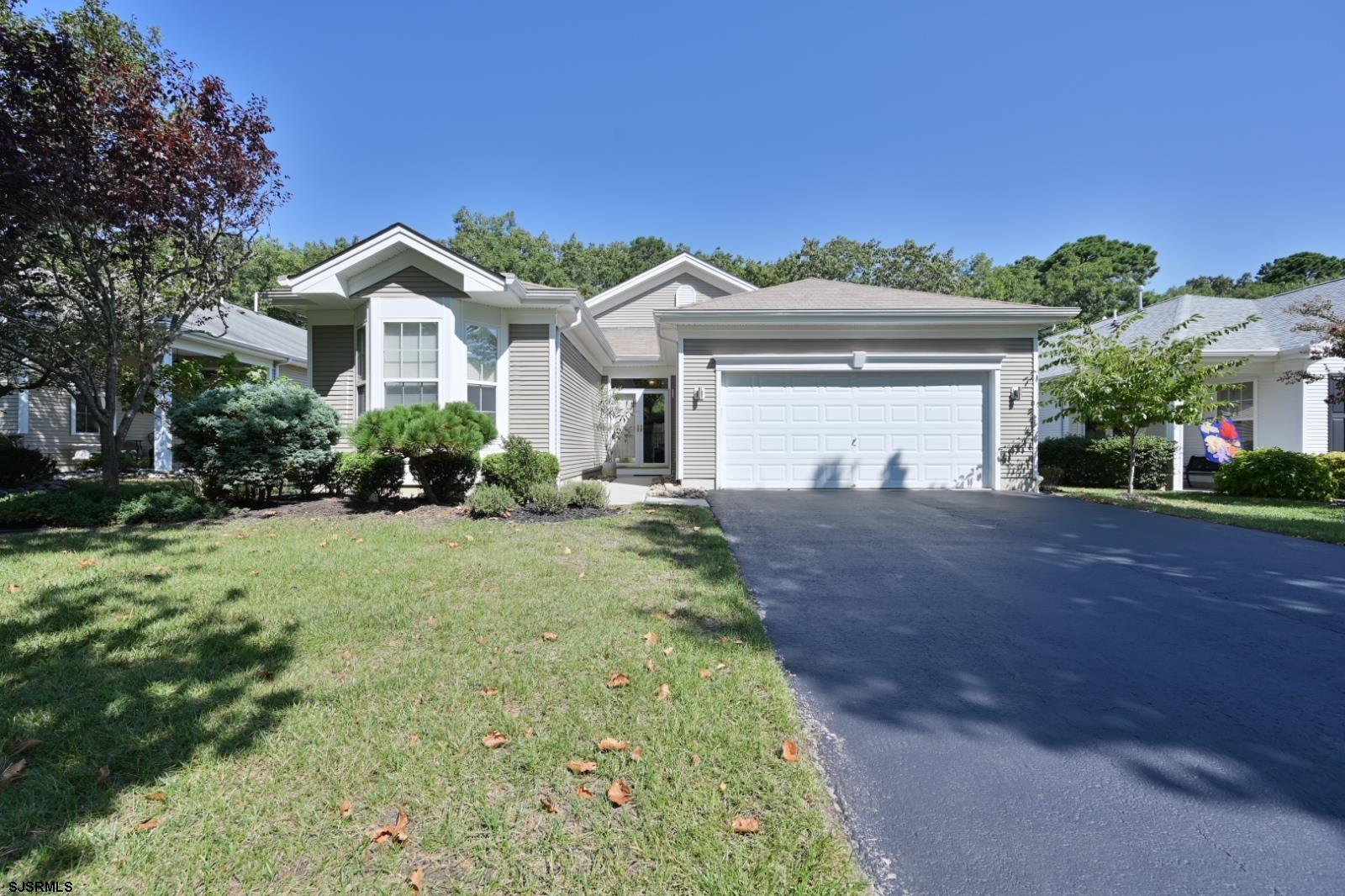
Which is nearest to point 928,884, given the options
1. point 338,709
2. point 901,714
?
point 901,714

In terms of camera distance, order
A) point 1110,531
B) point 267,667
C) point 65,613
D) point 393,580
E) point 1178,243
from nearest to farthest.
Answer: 1. point 267,667
2. point 65,613
3. point 393,580
4. point 1110,531
5. point 1178,243

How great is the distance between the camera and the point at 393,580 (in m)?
4.61

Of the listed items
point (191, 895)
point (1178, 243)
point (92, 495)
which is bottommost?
point (191, 895)

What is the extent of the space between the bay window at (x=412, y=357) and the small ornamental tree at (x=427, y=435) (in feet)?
5.52

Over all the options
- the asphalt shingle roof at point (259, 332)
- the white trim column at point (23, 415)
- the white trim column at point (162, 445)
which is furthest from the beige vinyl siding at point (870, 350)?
the white trim column at point (23, 415)

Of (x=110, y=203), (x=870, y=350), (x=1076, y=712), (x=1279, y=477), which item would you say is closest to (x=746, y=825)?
(x=1076, y=712)

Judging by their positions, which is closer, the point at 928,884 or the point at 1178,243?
the point at 928,884

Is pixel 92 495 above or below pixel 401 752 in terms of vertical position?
above

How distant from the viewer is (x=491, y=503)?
7.66m

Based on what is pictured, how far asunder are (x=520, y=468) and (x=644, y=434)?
834 cm

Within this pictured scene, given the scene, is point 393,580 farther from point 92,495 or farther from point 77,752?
point 92,495

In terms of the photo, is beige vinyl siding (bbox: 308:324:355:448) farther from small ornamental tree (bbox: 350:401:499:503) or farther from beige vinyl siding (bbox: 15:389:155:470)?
beige vinyl siding (bbox: 15:389:155:470)

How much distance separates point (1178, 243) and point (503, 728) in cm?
3288

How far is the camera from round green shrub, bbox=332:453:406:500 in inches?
328
